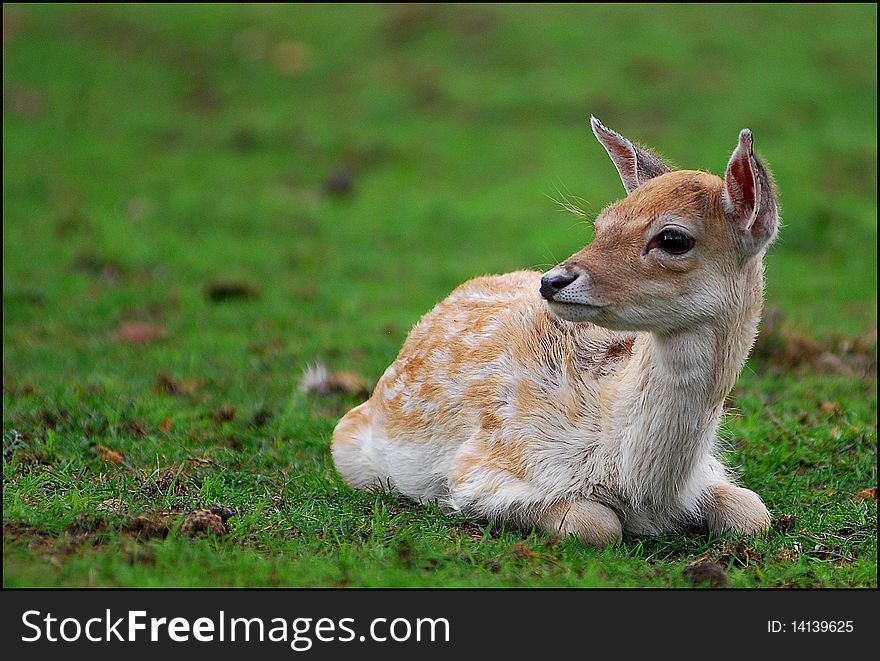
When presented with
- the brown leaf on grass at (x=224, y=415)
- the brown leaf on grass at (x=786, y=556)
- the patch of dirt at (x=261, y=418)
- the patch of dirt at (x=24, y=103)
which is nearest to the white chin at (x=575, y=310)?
the brown leaf on grass at (x=786, y=556)

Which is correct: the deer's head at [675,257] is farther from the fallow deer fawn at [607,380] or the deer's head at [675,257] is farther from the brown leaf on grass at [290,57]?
the brown leaf on grass at [290,57]

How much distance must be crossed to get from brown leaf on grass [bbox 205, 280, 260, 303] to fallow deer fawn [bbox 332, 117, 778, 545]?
4.60 meters

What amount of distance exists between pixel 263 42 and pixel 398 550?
15.6m

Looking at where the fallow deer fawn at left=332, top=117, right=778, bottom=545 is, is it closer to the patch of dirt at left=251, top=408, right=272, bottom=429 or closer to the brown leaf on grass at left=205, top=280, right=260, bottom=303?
the patch of dirt at left=251, top=408, right=272, bottom=429

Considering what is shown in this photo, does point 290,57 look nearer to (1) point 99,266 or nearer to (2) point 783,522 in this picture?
(1) point 99,266

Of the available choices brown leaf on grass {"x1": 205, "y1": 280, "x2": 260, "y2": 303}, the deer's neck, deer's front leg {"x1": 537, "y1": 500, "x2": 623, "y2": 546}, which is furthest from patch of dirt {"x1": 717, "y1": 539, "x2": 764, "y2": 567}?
brown leaf on grass {"x1": 205, "y1": 280, "x2": 260, "y2": 303}

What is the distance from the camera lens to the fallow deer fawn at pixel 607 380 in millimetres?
4973

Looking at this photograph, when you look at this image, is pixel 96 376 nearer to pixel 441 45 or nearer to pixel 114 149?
pixel 114 149

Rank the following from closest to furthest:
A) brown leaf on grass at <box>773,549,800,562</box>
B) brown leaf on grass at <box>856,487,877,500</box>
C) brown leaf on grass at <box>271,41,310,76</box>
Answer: brown leaf on grass at <box>773,549,800,562</box>
brown leaf on grass at <box>856,487,877,500</box>
brown leaf on grass at <box>271,41,310,76</box>

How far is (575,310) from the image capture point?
16.1 ft

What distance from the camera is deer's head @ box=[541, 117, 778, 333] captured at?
16.0 ft

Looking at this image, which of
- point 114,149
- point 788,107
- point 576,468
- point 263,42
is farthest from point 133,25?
point 576,468

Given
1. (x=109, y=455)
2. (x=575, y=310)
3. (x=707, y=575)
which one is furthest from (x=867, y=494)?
(x=109, y=455)

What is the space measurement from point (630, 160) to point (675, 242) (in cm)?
87
